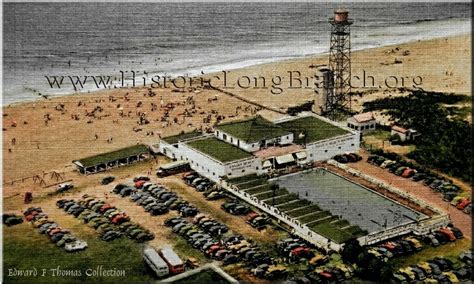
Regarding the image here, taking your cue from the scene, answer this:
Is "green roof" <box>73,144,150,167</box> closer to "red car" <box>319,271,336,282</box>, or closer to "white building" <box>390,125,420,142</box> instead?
"white building" <box>390,125,420,142</box>

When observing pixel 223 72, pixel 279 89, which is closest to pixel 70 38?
pixel 223 72

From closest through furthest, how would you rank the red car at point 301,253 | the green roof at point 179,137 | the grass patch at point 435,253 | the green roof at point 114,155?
the grass patch at point 435,253
the red car at point 301,253
the green roof at point 114,155
the green roof at point 179,137

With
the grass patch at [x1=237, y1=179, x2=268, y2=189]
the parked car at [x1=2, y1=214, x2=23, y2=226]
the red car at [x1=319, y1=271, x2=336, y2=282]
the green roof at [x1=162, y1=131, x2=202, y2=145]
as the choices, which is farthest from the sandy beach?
the red car at [x1=319, y1=271, x2=336, y2=282]

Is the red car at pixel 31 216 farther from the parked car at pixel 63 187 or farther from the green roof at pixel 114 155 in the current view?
the green roof at pixel 114 155

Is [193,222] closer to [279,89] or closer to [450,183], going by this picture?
[450,183]

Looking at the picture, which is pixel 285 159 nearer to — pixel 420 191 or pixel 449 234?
pixel 420 191

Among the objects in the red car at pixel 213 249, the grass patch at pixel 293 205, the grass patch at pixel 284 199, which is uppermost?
the grass patch at pixel 284 199

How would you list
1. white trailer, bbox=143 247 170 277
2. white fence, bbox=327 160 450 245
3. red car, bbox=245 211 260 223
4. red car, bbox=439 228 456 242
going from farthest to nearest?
red car, bbox=245 211 260 223 < red car, bbox=439 228 456 242 < white fence, bbox=327 160 450 245 < white trailer, bbox=143 247 170 277

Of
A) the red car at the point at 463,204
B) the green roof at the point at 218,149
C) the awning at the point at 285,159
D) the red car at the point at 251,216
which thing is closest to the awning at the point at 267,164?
the awning at the point at 285,159
